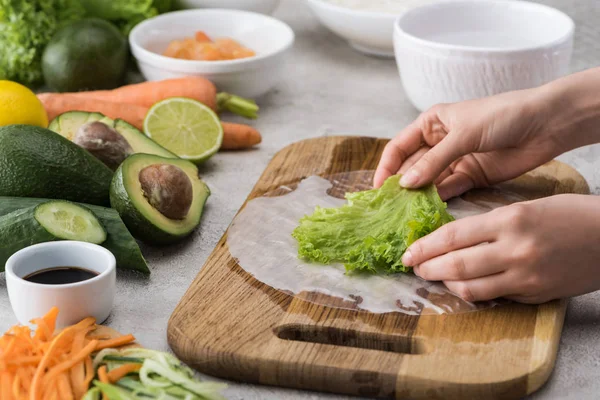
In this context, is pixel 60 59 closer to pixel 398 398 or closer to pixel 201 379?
pixel 201 379

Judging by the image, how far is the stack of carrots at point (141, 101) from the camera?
A: 3029mm

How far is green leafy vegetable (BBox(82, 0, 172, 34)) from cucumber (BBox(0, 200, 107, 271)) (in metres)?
1.77

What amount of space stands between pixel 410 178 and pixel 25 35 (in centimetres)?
193

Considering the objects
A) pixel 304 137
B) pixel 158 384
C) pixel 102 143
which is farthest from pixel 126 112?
pixel 158 384

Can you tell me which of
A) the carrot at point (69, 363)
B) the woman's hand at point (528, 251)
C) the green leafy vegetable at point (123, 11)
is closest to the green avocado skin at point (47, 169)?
the carrot at point (69, 363)

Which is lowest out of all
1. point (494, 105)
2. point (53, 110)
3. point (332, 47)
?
point (332, 47)

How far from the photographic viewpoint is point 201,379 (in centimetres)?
181

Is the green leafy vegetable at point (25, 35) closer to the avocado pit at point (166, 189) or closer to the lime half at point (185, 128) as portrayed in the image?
the lime half at point (185, 128)

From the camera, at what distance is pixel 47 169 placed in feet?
7.50

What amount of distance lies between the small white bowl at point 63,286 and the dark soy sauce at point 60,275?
1 centimetres

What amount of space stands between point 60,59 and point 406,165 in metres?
1.56

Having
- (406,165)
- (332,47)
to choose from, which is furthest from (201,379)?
(332,47)

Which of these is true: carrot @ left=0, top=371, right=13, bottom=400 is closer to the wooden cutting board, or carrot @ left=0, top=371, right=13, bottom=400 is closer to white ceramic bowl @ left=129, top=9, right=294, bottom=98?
the wooden cutting board

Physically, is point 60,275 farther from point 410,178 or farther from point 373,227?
point 410,178
